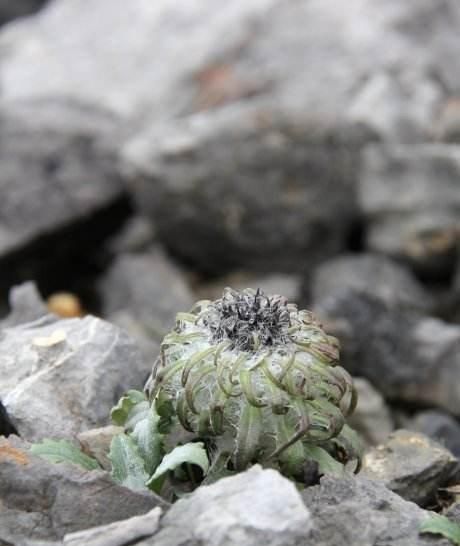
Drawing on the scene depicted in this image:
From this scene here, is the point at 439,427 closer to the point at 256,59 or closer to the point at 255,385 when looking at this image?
the point at 255,385

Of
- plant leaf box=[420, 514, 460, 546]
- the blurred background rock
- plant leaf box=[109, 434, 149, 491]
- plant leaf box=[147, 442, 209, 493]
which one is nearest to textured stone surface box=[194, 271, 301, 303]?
the blurred background rock

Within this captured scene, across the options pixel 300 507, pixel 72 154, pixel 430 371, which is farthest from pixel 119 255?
pixel 300 507

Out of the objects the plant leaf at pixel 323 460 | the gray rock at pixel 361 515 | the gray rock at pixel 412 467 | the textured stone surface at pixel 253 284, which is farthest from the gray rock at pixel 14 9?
the gray rock at pixel 361 515

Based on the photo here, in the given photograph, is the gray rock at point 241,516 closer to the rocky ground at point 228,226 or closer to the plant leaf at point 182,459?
the rocky ground at point 228,226

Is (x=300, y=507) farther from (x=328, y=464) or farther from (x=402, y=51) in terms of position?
(x=402, y=51)

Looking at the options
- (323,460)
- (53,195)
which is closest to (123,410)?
(323,460)

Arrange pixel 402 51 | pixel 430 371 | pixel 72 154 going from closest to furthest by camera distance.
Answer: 1. pixel 430 371
2. pixel 72 154
3. pixel 402 51
